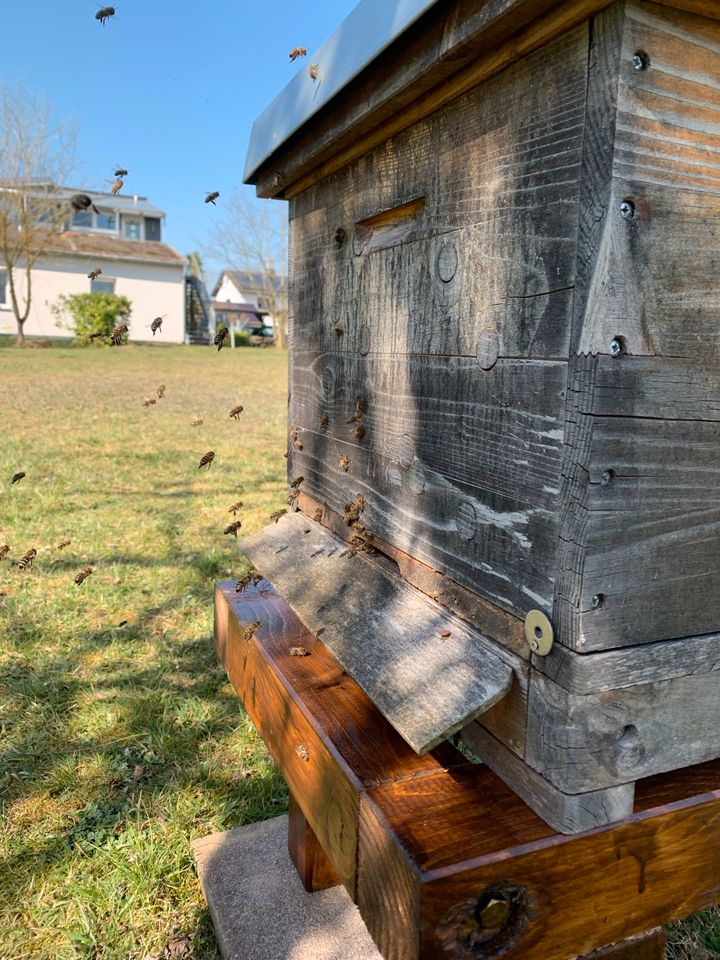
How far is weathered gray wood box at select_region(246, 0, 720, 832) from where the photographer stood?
35.1 inches

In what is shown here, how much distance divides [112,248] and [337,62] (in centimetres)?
3597

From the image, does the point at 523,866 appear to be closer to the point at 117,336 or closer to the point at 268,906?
the point at 268,906

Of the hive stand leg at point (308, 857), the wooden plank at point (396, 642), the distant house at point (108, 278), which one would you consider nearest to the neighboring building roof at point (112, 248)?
the distant house at point (108, 278)

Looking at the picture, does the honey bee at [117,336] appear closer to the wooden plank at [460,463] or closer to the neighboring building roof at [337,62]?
the neighboring building roof at [337,62]

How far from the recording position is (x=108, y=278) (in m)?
33.1

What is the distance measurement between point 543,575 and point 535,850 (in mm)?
366

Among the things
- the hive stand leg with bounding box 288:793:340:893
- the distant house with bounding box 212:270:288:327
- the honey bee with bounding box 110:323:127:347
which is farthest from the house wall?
the hive stand leg with bounding box 288:793:340:893

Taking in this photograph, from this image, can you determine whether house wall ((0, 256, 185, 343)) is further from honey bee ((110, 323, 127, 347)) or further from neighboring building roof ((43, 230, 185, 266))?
honey bee ((110, 323, 127, 347))

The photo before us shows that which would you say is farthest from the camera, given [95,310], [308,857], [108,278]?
[108,278]

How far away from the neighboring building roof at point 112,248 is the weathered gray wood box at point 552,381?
32911 millimetres

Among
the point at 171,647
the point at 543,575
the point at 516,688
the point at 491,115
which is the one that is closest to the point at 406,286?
the point at 491,115

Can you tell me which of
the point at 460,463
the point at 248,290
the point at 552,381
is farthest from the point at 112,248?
the point at 552,381

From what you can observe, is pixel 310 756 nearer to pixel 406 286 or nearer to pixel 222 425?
pixel 406 286

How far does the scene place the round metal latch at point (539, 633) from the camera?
3.21ft
